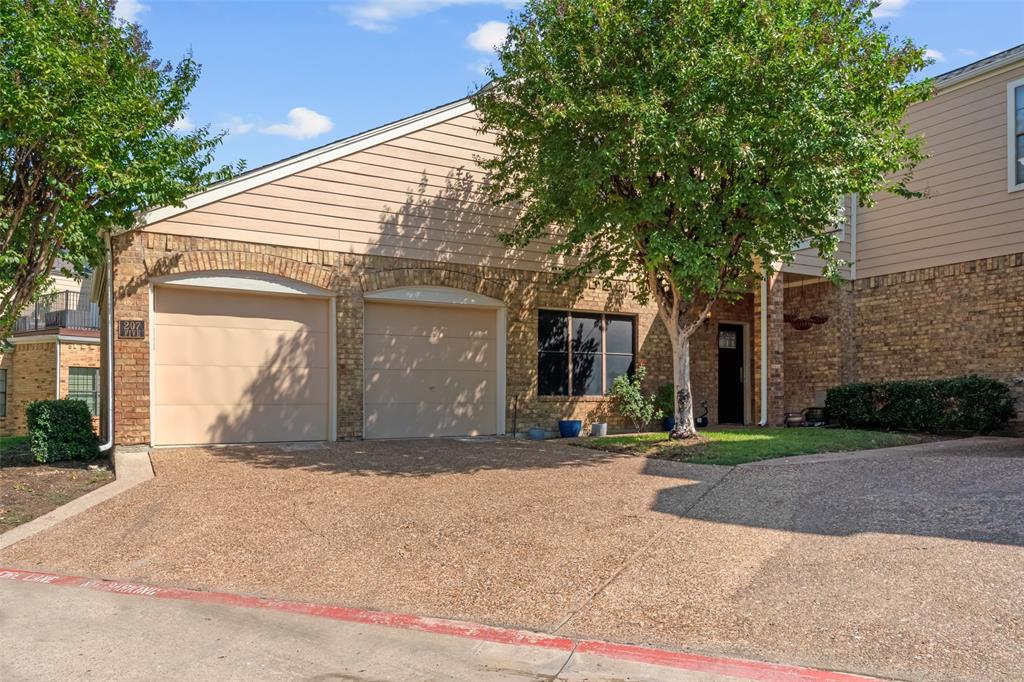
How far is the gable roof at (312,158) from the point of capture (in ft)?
38.7

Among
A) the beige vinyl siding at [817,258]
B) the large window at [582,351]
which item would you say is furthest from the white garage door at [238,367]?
the beige vinyl siding at [817,258]

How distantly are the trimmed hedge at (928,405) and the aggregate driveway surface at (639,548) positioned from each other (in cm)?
408

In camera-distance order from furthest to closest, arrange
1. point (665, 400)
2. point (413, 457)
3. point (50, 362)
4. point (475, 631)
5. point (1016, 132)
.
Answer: point (50, 362) → point (665, 400) → point (1016, 132) → point (413, 457) → point (475, 631)

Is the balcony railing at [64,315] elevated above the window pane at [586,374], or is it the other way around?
the balcony railing at [64,315]

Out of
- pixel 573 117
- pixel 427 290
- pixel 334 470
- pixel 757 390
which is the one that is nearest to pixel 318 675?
pixel 334 470

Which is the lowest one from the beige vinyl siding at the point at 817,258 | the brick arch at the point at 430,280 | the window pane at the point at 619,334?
the window pane at the point at 619,334

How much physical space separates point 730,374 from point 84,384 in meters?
18.4

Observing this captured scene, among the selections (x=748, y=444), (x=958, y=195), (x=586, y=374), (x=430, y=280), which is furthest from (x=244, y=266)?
(x=958, y=195)

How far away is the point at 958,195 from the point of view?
14.7m

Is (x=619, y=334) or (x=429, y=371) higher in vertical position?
(x=619, y=334)

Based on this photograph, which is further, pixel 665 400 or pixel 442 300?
pixel 665 400

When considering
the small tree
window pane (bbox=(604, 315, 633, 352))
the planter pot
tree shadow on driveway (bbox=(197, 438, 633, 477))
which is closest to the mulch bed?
tree shadow on driveway (bbox=(197, 438, 633, 477))

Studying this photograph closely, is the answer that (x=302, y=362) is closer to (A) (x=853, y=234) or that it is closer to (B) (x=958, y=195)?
(A) (x=853, y=234)

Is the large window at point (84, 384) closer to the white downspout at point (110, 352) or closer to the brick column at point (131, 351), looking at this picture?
the white downspout at point (110, 352)
